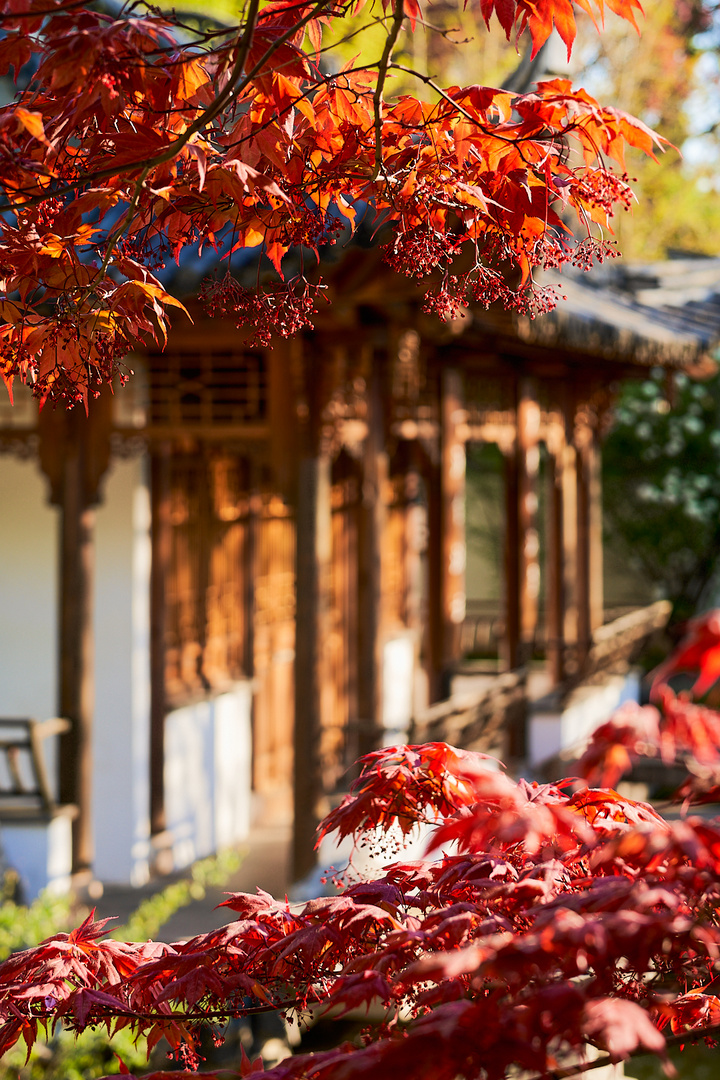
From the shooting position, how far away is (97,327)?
213cm

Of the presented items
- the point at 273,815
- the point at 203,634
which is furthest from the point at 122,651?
the point at 273,815

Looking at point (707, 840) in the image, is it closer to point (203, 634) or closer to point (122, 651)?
point (122, 651)

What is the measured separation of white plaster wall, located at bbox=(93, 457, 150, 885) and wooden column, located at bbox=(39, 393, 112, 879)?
0.43m

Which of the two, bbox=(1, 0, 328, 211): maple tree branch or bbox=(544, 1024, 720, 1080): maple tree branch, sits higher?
bbox=(1, 0, 328, 211): maple tree branch

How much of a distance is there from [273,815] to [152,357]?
4080 mm

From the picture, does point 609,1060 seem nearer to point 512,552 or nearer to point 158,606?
point 158,606

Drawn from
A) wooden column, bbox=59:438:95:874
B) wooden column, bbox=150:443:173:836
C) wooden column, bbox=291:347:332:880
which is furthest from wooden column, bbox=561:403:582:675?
wooden column, bbox=59:438:95:874

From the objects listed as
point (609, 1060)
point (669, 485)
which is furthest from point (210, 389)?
point (669, 485)

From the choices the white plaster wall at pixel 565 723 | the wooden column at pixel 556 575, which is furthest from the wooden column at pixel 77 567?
the wooden column at pixel 556 575

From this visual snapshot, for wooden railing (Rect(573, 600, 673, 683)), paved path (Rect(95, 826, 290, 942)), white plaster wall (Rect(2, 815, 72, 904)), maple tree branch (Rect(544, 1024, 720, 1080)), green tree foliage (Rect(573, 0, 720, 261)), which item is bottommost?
paved path (Rect(95, 826, 290, 942))

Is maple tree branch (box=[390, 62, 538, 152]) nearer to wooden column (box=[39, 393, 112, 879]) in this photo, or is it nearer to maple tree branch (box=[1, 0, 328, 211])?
maple tree branch (box=[1, 0, 328, 211])

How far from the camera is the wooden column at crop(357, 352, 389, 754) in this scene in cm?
641

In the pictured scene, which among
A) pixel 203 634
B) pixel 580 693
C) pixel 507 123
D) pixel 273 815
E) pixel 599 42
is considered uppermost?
pixel 599 42

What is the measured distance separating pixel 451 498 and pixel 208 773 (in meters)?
2.86
